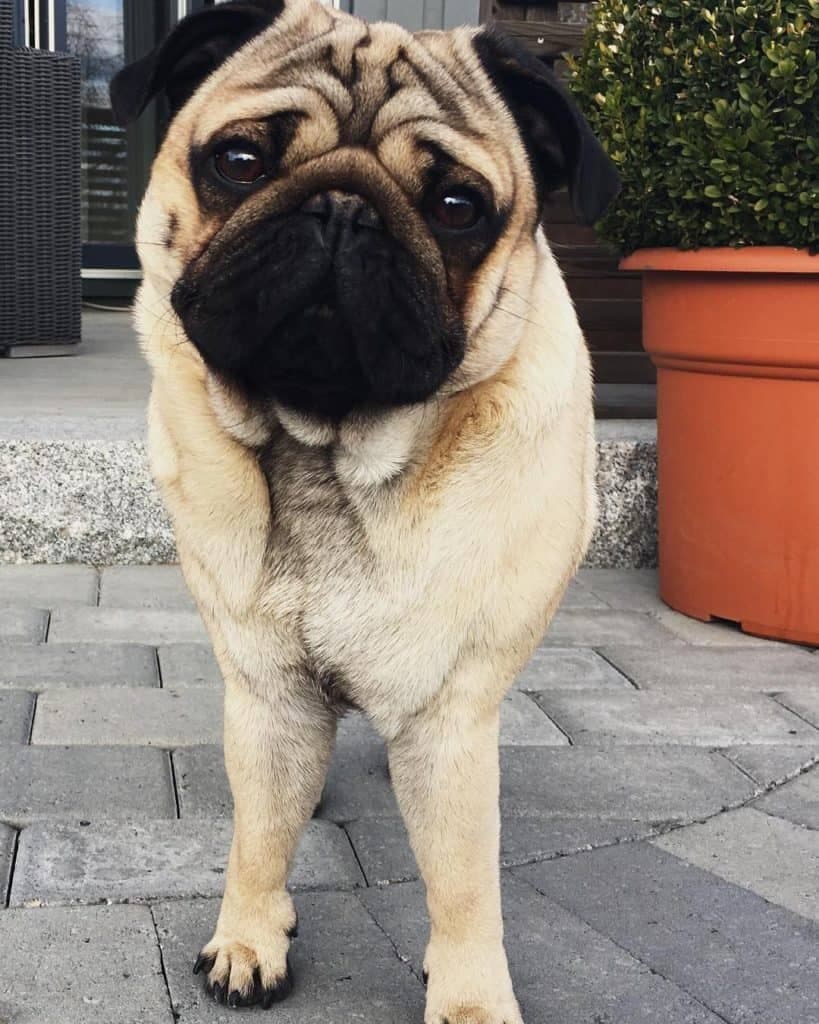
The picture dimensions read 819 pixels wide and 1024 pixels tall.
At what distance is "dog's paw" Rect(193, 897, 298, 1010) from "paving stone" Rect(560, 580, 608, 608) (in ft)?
6.87

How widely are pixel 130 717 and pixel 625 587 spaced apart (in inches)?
71.6

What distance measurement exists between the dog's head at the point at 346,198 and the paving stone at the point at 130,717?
116 cm

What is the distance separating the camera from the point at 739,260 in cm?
350

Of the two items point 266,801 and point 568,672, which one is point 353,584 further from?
point 568,672

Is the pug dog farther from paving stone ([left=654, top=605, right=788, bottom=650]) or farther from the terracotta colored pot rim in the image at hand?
paving stone ([left=654, top=605, right=788, bottom=650])

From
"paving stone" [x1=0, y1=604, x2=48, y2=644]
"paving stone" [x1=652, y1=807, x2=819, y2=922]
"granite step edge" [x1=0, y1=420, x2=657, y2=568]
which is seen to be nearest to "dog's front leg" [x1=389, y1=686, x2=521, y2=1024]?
"paving stone" [x1=652, y1=807, x2=819, y2=922]

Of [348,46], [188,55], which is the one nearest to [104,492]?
[188,55]

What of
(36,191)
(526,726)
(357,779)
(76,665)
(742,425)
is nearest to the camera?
(357,779)

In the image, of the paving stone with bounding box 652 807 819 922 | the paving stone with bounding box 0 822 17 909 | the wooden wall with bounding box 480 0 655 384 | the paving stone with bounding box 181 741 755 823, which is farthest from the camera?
the wooden wall with bounding box 480 0 655 384

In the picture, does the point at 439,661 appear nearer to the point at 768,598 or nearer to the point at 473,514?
the point at 473,514

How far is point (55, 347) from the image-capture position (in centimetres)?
616

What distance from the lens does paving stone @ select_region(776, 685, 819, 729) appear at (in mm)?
3170

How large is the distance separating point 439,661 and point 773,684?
1.74 metres

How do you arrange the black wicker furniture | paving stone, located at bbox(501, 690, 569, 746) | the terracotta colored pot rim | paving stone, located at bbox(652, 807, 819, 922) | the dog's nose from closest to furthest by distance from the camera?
the dog's nose < paving stone, located at bbox(652, 807, 819, 922) < paving stone, located at bbox(501, 690, 569, 746) < the terracotta colored pot rim < the black wicker furniture
